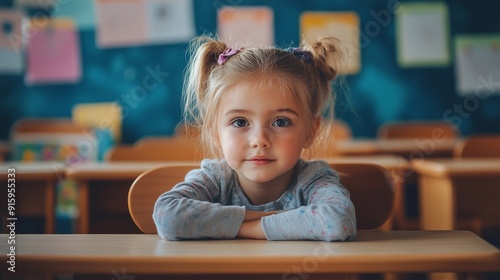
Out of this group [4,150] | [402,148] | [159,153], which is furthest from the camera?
[4,150]

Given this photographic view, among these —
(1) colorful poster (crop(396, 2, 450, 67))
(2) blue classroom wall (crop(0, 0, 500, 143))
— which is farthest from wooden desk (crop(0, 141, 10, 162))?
(1) colorful poster (crop(396, 2, 450, 67))

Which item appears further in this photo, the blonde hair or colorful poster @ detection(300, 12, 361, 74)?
colorful poster @ detection(300, 12, 361, 74)

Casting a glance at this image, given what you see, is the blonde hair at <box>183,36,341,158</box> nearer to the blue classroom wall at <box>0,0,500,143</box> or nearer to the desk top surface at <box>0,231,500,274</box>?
the desk top surface at <box>0,231,500,274</box>

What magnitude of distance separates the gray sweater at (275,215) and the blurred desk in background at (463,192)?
43.4 inches

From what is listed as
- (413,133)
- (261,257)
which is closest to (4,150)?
(413,133)

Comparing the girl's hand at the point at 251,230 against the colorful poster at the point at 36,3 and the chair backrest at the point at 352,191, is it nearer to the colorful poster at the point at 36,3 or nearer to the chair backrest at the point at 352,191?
the chair backrest at the point at 352,191

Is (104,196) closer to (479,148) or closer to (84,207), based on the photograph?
(84,207)

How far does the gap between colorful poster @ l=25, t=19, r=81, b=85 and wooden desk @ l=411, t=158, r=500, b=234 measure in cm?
262

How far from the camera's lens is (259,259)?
0.90 m

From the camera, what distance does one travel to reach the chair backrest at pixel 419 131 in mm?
3930

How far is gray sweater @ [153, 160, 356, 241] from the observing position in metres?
1.06

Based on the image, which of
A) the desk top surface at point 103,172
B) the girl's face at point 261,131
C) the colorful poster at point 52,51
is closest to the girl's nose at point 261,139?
the girl's face at point 261,131

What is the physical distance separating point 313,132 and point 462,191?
113 cm

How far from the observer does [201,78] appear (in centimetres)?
138
